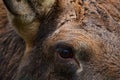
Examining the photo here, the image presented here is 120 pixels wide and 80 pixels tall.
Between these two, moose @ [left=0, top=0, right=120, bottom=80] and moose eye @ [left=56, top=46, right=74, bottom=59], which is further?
moose eye @ [left=56, top=46, right=74, bottom=59]

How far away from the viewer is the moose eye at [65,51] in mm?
5634

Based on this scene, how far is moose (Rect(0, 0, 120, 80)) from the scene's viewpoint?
550 centimetres

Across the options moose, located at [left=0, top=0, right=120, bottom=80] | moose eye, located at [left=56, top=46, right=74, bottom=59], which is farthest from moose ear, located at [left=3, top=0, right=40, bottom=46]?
moose eye, located at [left=56, top=46, right=74, bottom=59]

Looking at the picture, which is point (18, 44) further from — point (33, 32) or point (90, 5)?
point (90, 5)

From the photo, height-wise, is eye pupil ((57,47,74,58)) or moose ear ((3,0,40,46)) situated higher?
moose ear ((3,0,40,46))

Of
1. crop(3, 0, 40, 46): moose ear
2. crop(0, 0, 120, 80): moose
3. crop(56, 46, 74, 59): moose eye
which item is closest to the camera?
crop(0, 0, 120, 80): moose

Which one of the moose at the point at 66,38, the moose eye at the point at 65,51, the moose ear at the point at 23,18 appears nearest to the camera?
the moose at the point at 66,38

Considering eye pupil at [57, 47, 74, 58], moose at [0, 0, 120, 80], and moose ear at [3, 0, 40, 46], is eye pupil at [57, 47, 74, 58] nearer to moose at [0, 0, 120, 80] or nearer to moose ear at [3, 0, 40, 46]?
moose at [0, 0, 120, 80]

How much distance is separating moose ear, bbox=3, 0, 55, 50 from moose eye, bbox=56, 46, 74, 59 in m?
0.71

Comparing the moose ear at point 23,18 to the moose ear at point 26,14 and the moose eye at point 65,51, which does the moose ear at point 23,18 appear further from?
the moose eye at point 65,51

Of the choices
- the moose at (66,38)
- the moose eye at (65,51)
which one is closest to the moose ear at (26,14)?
the moose at (66,38)

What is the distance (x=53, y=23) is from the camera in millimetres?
6137

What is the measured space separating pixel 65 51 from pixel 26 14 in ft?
3.06

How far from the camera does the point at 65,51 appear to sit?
5699 mm
